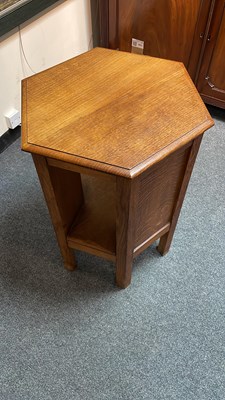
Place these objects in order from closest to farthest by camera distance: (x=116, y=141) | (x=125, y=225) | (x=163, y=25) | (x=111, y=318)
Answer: (x=116, y=141), (x=125, y=225), (x=111, y=318), (x=163, y=25)

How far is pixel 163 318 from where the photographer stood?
1.14 m

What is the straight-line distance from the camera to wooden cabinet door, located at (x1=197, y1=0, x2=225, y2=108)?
148 centimetres

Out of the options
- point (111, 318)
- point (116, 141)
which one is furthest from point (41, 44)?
point (111, 318)

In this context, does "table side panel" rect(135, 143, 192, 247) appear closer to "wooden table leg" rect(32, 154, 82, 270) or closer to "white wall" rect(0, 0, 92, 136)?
"wooden table leg" rect(32, 154, 82, 270)

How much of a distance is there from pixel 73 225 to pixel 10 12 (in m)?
0.98

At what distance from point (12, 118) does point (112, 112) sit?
38.9 inches

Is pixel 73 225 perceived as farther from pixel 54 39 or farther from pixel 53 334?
pixel 54 39

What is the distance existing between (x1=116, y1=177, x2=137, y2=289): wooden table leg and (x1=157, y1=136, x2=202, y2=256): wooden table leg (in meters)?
0.20

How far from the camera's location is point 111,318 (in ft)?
3.75

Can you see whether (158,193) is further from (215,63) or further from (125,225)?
(215,63)

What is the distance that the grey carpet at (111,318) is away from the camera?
101cm

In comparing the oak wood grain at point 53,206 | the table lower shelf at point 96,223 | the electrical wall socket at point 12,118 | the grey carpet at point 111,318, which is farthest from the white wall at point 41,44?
the oak wood grain at point 53,206

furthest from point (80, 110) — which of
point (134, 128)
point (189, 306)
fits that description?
point (189, 306)

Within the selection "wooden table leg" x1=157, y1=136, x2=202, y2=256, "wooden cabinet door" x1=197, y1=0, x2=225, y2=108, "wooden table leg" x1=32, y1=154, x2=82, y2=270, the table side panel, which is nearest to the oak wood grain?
"wooden table leg" x1=32, y1=154, x2=82, y2=270
